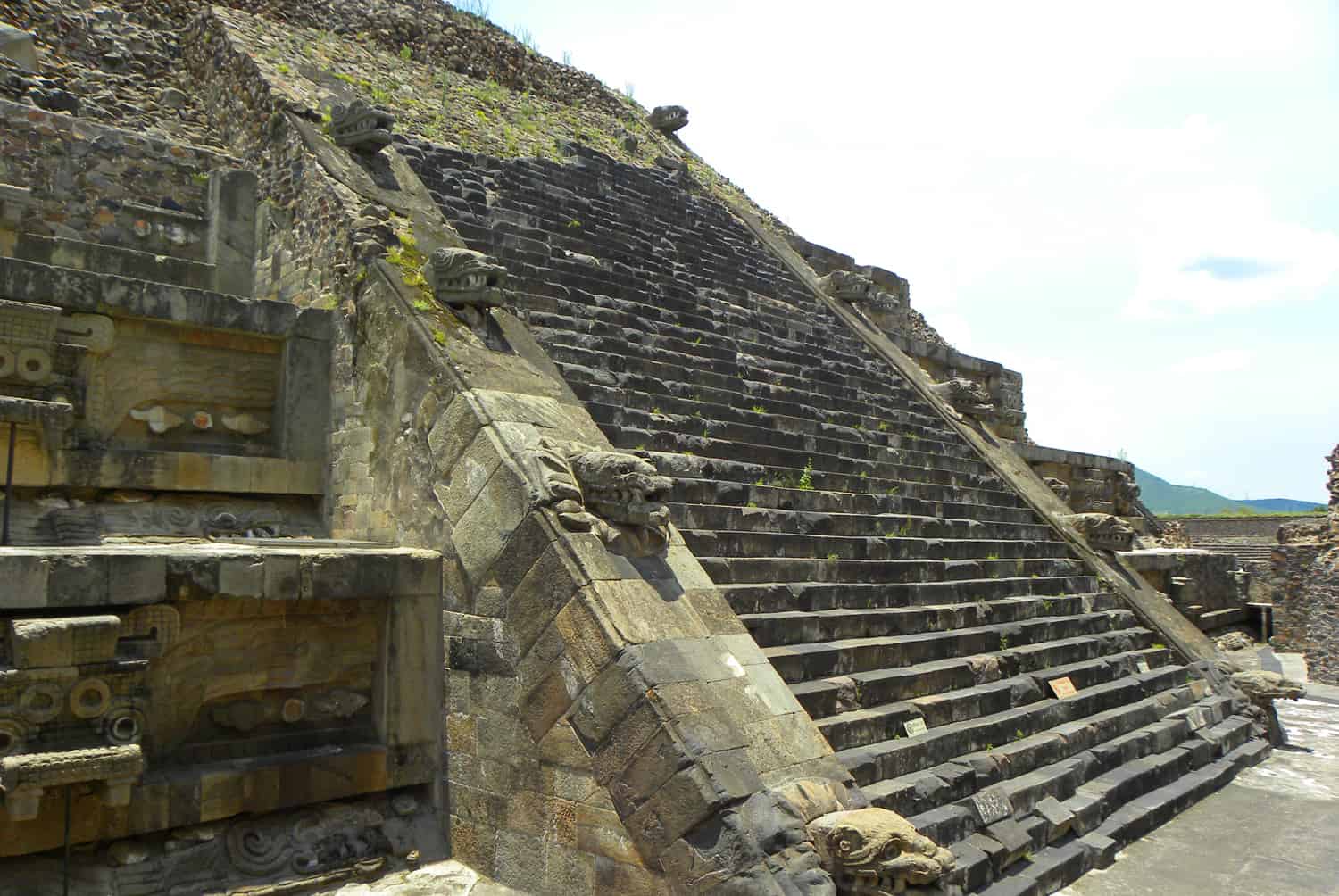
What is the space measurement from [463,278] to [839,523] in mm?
3706

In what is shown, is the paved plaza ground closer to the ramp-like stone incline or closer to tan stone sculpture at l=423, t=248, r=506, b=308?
the ramp-like stone incline

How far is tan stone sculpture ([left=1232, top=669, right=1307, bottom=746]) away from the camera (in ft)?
33.9

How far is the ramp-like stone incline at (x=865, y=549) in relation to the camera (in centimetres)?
650

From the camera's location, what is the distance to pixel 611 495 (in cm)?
579

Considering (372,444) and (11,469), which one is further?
(372,444)

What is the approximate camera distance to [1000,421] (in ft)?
46.7

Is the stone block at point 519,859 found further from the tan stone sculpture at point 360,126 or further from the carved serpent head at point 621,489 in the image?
the tan stone sculpture at point 360,126

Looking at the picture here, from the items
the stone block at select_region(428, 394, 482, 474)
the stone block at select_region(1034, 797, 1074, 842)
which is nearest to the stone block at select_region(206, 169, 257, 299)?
the stone block at select_region(428, 394, 482, 474)

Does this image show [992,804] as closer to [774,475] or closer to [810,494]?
[810,494]

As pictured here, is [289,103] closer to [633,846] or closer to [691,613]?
[691,613]

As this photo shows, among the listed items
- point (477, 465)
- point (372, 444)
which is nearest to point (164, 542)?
point (372, 444)

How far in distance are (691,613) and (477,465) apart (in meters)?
1.61

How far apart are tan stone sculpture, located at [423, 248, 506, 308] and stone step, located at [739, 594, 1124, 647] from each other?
300 centimetres

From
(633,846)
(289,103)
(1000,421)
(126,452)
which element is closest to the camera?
(633,846)
